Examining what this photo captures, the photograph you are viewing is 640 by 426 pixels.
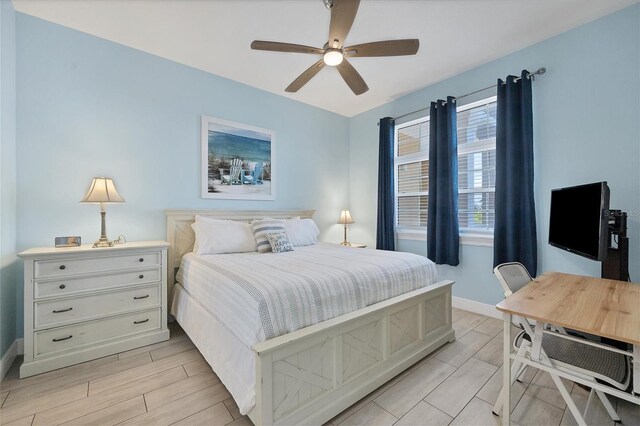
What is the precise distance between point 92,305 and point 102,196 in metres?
0.89

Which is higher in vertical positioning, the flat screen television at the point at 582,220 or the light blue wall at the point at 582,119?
the light blue wall at the point at 582,119

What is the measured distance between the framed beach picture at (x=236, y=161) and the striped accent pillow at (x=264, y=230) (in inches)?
24.1

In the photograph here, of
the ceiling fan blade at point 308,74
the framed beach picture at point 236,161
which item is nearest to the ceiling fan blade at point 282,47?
the ceiling fan blade at point 308,74

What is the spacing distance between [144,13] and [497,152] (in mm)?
3507

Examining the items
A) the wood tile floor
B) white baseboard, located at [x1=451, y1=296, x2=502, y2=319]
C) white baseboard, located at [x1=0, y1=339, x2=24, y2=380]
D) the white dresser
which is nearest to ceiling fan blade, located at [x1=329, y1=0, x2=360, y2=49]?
the white dresser

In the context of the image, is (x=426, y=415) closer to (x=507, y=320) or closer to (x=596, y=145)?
(x=507, y=320)

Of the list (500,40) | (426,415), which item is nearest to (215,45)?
(500,40)

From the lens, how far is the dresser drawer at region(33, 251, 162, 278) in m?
1.96

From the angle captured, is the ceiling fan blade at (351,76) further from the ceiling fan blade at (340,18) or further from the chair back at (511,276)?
the chair back at (511,276)

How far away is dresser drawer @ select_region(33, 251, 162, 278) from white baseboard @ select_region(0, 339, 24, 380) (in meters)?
0.63

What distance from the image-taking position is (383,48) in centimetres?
192

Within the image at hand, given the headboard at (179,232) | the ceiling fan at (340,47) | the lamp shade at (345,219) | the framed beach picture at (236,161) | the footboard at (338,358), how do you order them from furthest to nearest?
the lamp shade at (345,219), the framed beach picture at (236,161), the headboard at (179,232), the ceiling fan at (340,47), the footboard at (338,358)

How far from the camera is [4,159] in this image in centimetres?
191

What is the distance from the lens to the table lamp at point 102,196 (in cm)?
222
